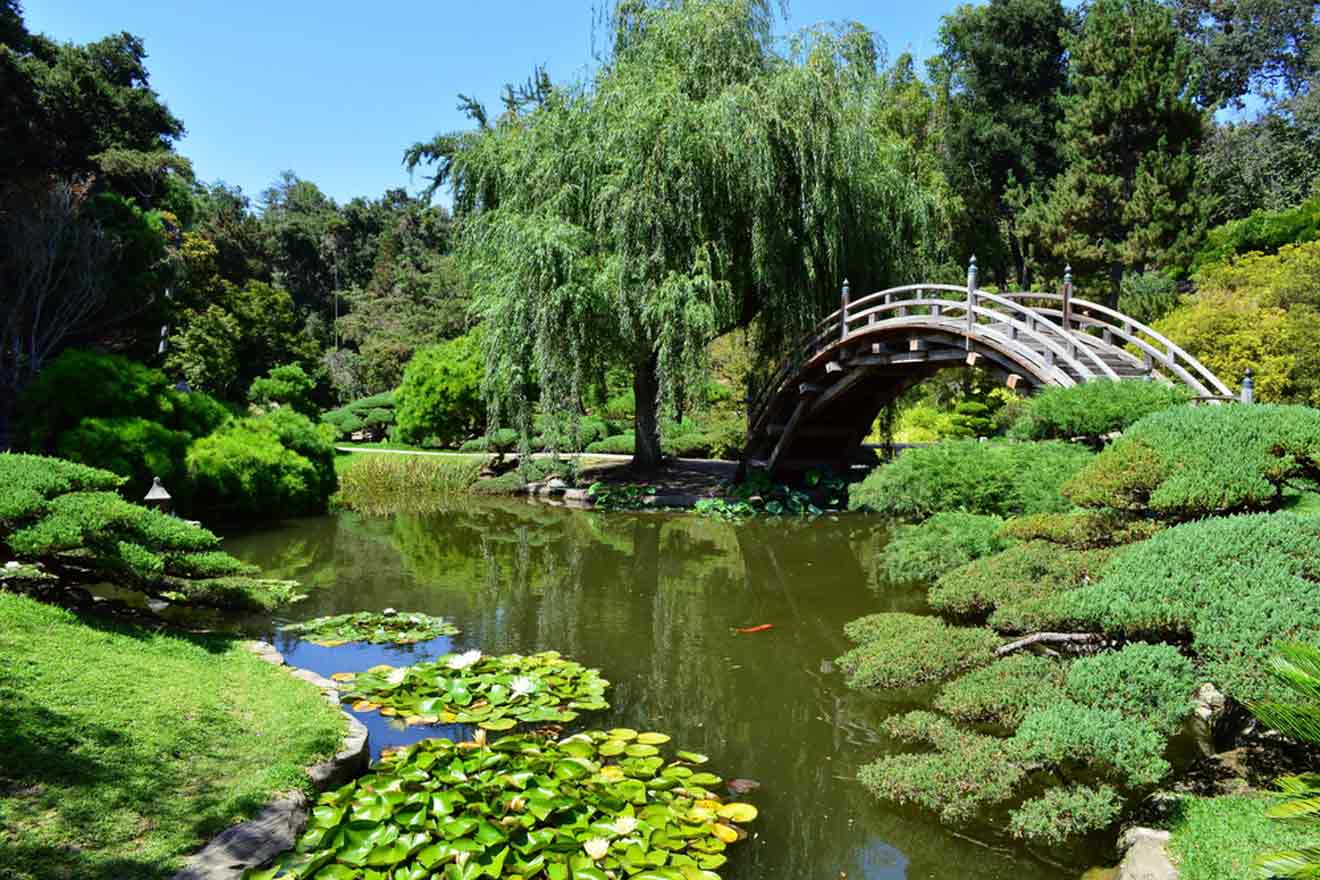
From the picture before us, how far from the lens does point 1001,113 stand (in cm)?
2738

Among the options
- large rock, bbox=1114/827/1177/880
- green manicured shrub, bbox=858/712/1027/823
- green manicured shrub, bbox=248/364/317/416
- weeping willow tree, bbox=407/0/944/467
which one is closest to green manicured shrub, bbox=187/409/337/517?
green manicured shrub, bbox=248/364/317/416

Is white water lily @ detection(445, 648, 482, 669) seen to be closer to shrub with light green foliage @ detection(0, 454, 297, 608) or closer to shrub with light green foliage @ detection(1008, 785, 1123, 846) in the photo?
shrub with light green foliage @ detection(0, 454, 297, 608)

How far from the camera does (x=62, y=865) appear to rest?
290 centimetres

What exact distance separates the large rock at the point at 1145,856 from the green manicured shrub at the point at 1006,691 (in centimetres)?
78

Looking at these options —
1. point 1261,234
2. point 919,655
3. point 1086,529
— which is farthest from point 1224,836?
point 1261,234

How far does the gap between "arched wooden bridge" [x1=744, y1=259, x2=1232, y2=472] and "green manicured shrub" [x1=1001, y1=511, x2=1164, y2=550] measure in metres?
2.75

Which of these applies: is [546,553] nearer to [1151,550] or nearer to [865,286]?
[865,286]

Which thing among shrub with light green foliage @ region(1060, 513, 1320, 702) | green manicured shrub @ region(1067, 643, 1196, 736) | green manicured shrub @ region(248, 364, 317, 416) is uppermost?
green manicured shrub @ region(248, 364, 317, 416)

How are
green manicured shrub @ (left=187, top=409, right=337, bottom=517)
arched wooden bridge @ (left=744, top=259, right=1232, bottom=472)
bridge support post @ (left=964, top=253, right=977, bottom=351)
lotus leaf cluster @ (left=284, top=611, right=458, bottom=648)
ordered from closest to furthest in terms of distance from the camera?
lotus leaf cluster @ (left=284, top=611, right=458, bottom=648) → arched wooden bridge @ (left=744, top=259, right=1232, bottom=472) → bridge support post @ (left=964, top=253, right=977, bottom=351) → green manicured shrub @ (left=187, top=409, right=337, bottom=517)

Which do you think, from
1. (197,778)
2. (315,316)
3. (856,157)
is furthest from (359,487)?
(315,316)

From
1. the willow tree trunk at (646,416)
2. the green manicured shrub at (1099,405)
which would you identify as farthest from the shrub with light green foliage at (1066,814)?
the willow tree trunk at (646,416)

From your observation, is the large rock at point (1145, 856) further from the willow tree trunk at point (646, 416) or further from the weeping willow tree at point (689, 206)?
the willow tree trunk at point (646, 416)

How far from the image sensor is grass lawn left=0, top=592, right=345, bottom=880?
3074 millimetres

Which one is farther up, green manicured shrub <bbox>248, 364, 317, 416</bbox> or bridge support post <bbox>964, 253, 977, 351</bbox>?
bridge support post <bbox>964, 253, 977, 351</bbox>
